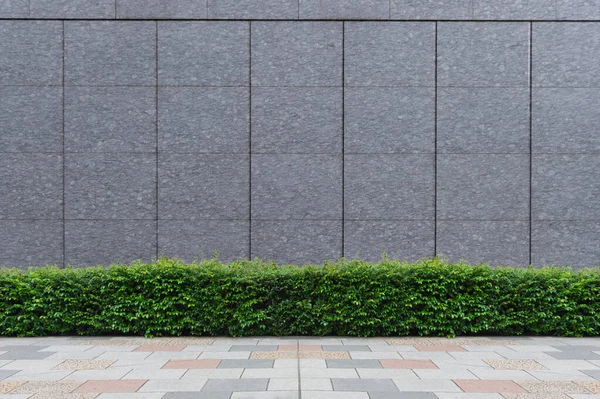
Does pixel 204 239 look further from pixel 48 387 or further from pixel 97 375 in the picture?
pixel 48 387

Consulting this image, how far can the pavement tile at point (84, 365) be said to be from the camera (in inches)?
248

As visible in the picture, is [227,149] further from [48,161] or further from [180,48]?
[48,161]

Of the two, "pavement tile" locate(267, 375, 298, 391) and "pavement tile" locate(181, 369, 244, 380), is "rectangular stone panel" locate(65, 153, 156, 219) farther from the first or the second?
"pavement tile" locate(267, 375, 298, 391)

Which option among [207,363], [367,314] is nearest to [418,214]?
[367,314]

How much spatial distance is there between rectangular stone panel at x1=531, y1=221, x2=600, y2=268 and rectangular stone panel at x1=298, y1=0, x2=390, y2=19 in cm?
602

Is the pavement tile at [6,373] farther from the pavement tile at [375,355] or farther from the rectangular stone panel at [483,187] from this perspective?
the rectangular stone panel at [483,187]

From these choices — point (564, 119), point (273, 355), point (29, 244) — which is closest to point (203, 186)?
point (29, 244)

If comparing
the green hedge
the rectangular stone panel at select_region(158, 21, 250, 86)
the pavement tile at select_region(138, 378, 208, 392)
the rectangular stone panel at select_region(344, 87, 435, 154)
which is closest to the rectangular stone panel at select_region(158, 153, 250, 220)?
the rectangular stone panel at select_region(158, 21, 250, 86)

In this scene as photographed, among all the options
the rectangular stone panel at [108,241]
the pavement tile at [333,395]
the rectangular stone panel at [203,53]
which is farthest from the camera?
the rectangular stone panel at [203,53]

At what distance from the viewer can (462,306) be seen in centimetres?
798

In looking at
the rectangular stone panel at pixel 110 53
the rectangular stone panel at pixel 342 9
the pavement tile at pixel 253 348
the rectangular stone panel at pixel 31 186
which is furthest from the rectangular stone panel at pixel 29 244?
the rectangular stone panel at pixel 342 9

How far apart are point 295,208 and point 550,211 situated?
5826 mm

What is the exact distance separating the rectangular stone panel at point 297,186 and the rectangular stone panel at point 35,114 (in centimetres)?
462

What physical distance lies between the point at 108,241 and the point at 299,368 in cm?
631
